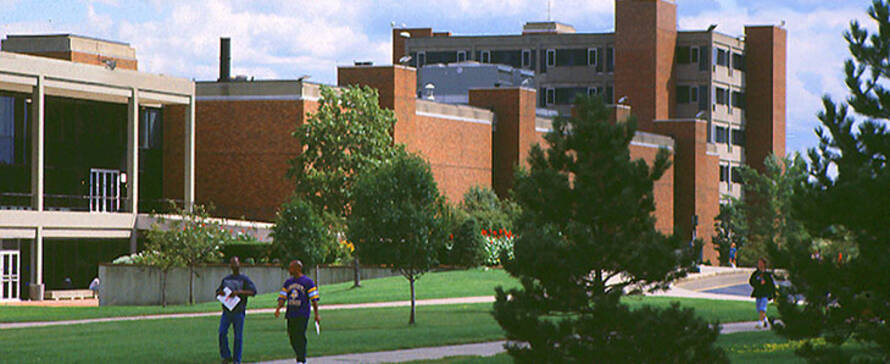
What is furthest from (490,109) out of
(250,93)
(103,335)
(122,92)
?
(103,335)

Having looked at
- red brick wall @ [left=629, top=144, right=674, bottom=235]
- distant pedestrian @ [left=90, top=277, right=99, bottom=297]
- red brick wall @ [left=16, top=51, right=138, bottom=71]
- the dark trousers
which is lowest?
distant pedestrian @ [left=90, top=277, right=99, bottom=297]

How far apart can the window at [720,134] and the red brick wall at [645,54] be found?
177 inches

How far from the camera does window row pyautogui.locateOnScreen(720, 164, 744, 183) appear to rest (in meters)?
112

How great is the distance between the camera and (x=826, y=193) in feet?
61.3

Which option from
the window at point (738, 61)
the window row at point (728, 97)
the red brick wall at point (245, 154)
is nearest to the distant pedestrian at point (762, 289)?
the red brick wall at point (245, 154)

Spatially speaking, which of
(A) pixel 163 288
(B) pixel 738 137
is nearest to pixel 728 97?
(B) pixel 738 137

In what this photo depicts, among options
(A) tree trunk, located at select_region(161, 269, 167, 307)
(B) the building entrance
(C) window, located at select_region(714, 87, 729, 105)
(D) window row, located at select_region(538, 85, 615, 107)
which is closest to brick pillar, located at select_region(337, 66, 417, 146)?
(B) the building entrance

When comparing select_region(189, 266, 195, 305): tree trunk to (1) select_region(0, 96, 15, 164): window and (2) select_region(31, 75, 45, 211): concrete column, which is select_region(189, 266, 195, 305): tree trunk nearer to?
(2) select_region(31, 75, 45, 211): concrete column

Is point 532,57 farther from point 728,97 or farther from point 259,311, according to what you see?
point 259,311

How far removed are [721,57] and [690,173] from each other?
15.7 metres

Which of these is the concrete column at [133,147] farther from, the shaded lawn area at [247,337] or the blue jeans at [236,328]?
the blue jeans at [236,328]

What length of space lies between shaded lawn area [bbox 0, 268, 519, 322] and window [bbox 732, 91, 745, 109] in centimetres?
5820

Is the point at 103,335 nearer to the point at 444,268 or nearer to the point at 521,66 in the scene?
the point at 444,268

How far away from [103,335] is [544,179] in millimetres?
15115
